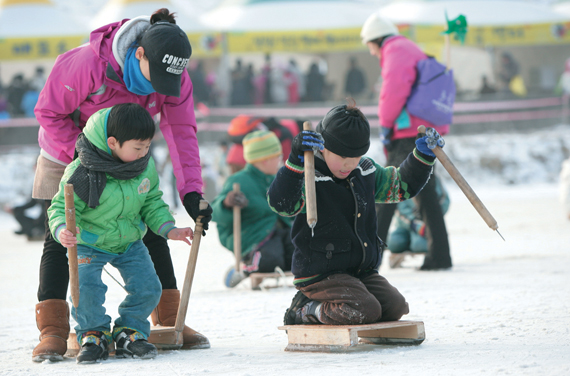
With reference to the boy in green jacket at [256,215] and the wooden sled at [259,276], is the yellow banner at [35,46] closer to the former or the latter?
the boy in green jacket at [256,215]

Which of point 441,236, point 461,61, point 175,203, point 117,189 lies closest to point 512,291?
point 441,236

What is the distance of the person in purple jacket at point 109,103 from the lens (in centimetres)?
A: 356

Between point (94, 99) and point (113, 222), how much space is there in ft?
2.01

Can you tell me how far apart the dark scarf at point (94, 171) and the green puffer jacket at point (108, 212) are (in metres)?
0.03

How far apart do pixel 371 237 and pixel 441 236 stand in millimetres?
2730

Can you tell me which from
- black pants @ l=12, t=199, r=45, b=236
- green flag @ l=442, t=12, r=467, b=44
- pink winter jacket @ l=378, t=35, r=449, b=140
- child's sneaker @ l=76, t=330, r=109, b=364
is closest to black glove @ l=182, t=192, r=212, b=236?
child's sneaker @ l=76, t=330, r=109, b=364

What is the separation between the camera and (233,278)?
19.7 ft

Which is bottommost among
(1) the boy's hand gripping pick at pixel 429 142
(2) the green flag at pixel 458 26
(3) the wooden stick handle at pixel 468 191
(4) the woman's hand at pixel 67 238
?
(4) the woman's hand at pixel 67 238

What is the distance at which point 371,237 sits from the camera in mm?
3725

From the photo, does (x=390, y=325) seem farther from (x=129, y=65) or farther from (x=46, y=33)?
(x=46, y=33)

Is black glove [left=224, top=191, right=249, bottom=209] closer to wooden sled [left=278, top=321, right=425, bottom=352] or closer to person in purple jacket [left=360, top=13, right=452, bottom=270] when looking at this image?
person in purple jacket [left=360, top=13, right=452, bottom=270]

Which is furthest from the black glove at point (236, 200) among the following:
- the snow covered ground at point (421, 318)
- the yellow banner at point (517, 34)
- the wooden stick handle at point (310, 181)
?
the yellow banner at point (517, 34)

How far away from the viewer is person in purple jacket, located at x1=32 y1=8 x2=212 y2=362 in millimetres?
3559

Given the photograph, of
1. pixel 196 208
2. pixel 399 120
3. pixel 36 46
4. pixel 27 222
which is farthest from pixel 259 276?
pixel 36 46
